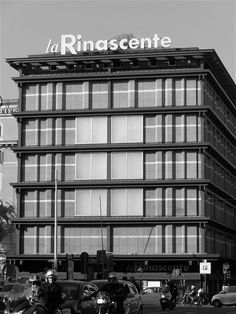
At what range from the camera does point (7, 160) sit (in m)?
115

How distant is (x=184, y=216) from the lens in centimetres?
8044

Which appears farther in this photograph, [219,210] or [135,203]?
[219,210]

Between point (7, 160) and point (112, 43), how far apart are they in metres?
36.2

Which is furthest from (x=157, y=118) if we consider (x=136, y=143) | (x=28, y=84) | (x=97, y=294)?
(x=97, y=294)

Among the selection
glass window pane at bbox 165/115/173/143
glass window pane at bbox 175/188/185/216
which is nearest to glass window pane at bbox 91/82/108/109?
glass window pane at bbox 165/115/173/143

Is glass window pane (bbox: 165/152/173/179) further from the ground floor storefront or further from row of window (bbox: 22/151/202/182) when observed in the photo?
the ground floor storefront

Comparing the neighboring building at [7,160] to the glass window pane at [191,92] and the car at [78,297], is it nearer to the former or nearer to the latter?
the glass window pane at [191,92]

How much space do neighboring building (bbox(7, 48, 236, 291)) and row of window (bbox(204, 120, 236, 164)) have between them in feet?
1.42

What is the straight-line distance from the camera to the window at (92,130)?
84.1 metres

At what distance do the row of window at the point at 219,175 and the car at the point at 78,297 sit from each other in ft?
198

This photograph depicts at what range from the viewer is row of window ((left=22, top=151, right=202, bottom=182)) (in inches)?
3209

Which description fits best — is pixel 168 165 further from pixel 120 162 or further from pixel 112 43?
pixel 112 43

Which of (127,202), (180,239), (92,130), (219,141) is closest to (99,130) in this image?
(92,130)

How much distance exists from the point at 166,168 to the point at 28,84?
1761cm
